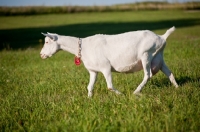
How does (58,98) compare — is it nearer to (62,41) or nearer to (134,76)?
(62,41)

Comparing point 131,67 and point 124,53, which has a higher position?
point 124,53

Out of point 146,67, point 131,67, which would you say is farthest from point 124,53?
point 146,67

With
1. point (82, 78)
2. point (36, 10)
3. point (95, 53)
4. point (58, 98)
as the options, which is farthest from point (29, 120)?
point (36, 10)

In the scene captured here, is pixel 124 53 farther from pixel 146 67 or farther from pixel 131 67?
pixel 146 67

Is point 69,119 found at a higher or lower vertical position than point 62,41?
lower

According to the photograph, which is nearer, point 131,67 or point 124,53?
point 124,53

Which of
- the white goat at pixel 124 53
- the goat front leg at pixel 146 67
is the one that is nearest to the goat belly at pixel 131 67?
the white goat at pixel 124 53

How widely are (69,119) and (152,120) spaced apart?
4.17 ft

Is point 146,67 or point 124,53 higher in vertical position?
point 124,53

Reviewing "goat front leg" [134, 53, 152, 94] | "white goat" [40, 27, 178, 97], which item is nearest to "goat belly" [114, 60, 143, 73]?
"white goat" [40, 27, 178, 97]

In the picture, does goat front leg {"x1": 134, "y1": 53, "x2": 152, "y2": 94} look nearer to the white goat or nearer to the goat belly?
the white goat

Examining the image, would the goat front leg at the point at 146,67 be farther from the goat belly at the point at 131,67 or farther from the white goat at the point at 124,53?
the goat belly at the point at 131,67

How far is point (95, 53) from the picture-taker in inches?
232

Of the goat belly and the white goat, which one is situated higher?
the white goat
